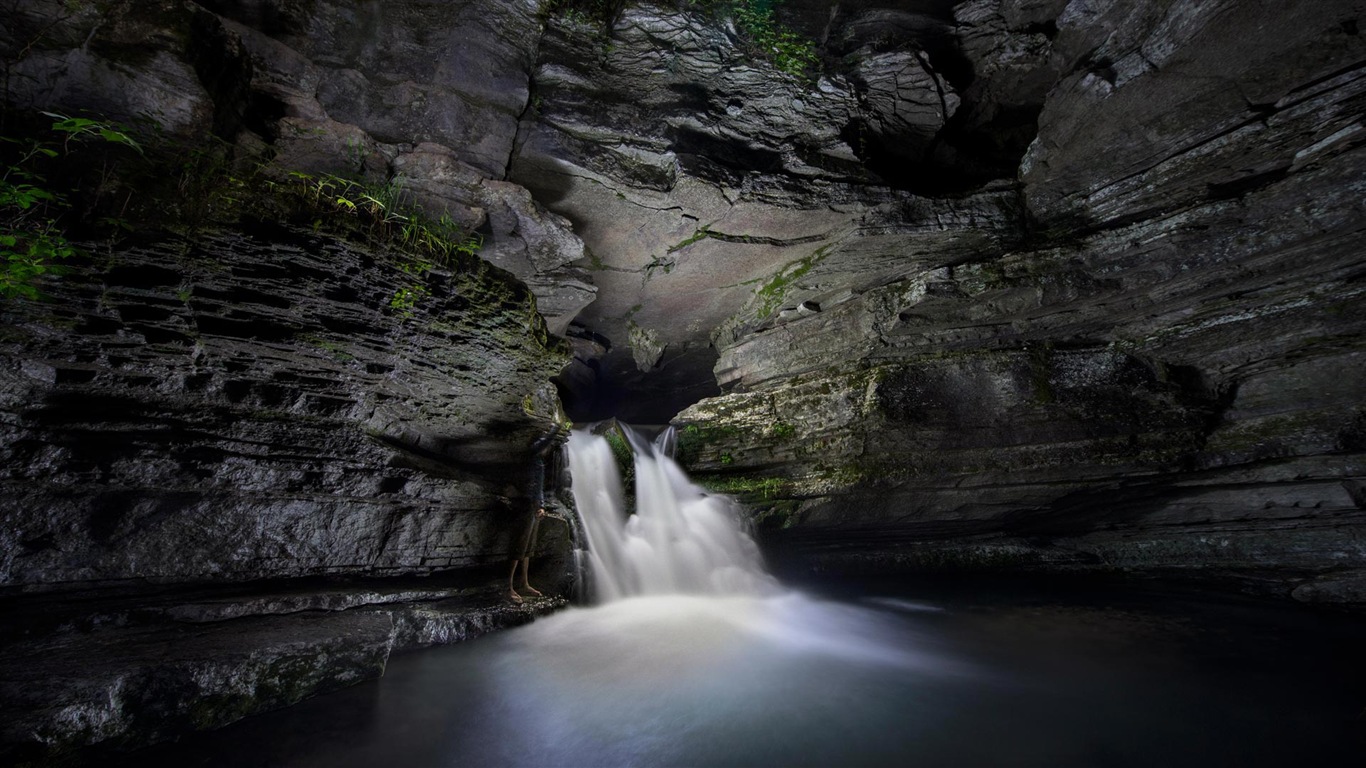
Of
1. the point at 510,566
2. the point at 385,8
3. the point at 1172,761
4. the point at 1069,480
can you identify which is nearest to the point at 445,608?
the point at 510,566

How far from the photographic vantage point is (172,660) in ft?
10.7

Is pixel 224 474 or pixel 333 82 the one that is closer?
pixel 224 474

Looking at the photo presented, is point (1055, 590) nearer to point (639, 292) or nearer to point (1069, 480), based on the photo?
point (1069, 480)

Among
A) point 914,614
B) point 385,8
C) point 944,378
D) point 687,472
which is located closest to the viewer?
point 385,8

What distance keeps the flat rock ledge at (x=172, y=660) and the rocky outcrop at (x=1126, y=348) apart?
204 inches

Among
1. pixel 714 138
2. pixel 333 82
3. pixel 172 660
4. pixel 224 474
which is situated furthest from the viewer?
pixel 714 138

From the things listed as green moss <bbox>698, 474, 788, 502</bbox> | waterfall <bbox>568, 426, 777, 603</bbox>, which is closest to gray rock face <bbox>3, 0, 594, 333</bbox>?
waterfall <bbox>568, 426, 777, 603</bbox>

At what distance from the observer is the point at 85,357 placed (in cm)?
381

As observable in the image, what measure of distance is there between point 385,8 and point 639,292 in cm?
496

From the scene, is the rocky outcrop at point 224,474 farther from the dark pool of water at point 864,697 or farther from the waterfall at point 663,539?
the waterfall at point 663,539

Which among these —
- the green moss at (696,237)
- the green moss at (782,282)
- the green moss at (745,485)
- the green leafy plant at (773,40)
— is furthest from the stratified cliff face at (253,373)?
the green moss at (782,282)

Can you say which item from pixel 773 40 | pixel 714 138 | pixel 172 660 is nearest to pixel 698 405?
pixel 714 138

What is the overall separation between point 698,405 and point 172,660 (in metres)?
6.94

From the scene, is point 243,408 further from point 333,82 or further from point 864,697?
point 864,697
